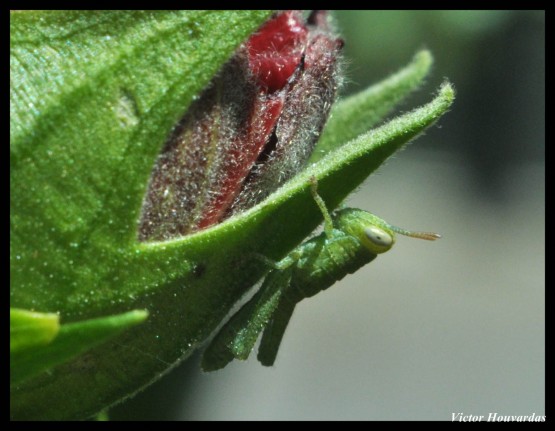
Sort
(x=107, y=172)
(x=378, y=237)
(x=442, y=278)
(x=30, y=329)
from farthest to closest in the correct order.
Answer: (x=442, y=278), (x=378, y=237), (x=107, y=172), (x=30, y=329)

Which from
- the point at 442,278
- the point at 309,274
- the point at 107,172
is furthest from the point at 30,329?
the point at 442,278

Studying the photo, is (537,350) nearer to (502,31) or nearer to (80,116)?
(502,31)

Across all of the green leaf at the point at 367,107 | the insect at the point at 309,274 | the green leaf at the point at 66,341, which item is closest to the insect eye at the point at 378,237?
the insect at the point at 309,274

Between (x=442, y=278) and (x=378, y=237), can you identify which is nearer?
(x=378, y=237)

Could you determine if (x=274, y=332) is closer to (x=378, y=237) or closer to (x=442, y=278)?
(x=378, y=237)

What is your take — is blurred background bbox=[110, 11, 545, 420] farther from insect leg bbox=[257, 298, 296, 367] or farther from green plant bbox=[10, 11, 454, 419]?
green plant bbox=[10, 11, 454, 419]

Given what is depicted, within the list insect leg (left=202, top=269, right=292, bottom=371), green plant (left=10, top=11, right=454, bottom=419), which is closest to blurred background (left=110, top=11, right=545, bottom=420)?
insect leg (left=202, top=269, right=292, bottom=371)
